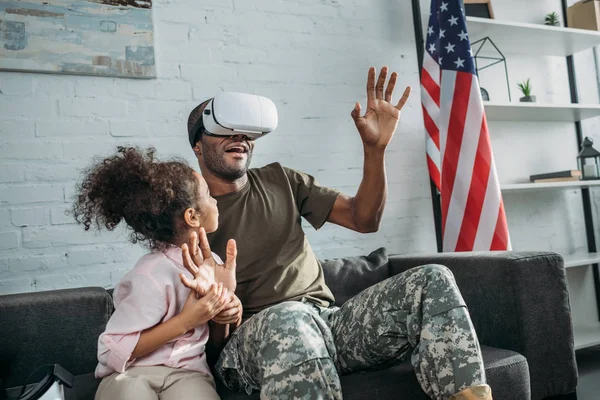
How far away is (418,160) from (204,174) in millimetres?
1340

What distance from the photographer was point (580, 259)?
2.91 metres

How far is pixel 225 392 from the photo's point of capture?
4.82ft

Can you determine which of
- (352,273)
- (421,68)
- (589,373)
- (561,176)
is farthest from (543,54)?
(352,273)

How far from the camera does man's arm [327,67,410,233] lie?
5.77ft

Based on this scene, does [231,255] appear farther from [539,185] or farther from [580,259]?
[580,259]

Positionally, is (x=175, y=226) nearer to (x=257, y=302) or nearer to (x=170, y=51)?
(x=257, y=302)

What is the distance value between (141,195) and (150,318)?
0.29 m

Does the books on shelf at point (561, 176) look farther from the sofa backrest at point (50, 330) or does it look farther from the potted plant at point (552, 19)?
the sofa backrest at point (50, 330)

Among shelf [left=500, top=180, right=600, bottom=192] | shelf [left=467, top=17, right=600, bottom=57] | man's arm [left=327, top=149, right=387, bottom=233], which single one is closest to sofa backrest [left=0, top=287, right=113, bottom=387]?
man's arm [left=327, top=149, right=387, bottom=233]

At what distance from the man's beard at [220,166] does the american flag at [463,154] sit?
1.11m

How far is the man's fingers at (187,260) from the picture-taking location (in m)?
1.29

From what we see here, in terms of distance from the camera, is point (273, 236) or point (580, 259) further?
point (580, 259)

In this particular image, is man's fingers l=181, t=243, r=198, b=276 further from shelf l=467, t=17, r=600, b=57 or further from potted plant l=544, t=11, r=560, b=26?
potted plant l=544, t=11, r=560, b=26

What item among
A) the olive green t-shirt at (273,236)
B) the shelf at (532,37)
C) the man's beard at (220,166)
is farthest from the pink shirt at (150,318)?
the shelf at (532,37)
